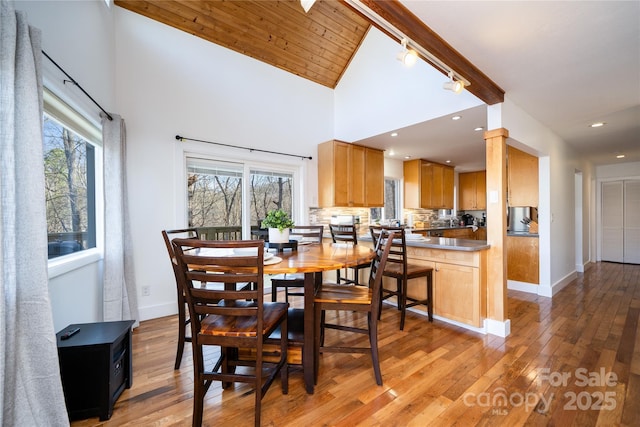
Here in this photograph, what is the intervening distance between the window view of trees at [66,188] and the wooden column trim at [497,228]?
3716 millimetres

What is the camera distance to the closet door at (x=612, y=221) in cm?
620

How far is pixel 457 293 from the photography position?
2881 millimetres

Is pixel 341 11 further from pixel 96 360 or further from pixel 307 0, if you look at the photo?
pixel 96 360

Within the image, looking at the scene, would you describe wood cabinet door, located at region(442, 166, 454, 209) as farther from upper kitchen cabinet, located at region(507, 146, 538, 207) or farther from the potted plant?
the potted plant

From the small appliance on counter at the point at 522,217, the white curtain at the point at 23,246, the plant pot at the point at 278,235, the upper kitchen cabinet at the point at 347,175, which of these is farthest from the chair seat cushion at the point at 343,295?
the small appliance on counter at the point at 522,217

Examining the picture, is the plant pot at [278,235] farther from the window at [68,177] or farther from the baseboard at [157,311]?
the baseboard at [157,311]

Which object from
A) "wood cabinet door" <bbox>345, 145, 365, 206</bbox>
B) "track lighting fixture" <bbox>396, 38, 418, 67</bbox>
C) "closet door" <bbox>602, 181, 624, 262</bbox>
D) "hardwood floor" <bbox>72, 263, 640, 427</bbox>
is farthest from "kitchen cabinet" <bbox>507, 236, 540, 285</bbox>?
"closet door" <bbox>602, 181, 624, 262</bbox>

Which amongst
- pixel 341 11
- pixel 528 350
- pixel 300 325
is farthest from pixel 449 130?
pixel 300 325

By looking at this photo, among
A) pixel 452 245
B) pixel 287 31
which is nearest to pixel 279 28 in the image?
pixel 287 31

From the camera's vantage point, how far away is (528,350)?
2.37 metres

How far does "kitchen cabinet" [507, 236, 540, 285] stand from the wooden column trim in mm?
1887

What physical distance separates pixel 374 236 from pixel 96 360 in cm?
241

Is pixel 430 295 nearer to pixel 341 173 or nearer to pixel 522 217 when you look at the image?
pixel 341 173

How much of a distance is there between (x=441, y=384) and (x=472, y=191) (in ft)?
21.0
